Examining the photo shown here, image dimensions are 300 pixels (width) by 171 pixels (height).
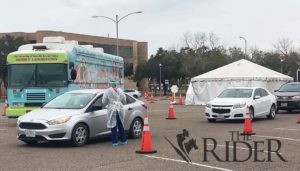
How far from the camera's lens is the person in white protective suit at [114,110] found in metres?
13.6

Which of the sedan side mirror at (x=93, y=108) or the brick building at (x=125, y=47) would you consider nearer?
the sedan side mirror at (x=93, y=108)

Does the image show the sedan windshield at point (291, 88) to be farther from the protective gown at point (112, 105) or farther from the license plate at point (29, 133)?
the license plate at point (29, 133)

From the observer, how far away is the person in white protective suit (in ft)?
44.5

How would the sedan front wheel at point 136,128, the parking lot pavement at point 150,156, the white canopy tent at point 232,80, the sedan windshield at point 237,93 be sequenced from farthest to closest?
the white canopy tent at point 232,80 → the sedan windshield at point 237,93 → the sedan front wheel at point 136,128 → the parking lot pavement at point 150,156

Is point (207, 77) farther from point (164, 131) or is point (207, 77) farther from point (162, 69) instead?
point (162, 69)

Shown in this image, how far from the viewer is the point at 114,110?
44.5ft

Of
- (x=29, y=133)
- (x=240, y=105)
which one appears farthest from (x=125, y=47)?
(x=29, y=133)

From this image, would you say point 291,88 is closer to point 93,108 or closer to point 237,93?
point 237,93

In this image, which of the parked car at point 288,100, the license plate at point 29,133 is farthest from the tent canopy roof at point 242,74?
the license plate at point 29,133

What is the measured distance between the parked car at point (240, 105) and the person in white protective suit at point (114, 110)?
7681 millimetres

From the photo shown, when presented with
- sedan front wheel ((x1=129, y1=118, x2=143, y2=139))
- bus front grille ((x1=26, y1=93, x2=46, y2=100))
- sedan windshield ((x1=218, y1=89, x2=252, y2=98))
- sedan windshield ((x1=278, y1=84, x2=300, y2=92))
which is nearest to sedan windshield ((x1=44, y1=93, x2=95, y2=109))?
sedan front wheel ((x1=129, y1=118, x2=143, y2=139))

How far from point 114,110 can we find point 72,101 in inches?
64.0

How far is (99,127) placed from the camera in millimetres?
14336

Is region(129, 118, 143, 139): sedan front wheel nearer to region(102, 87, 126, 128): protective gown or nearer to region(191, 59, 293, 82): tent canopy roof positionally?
region(102, 87, 126, 128): protective gown
